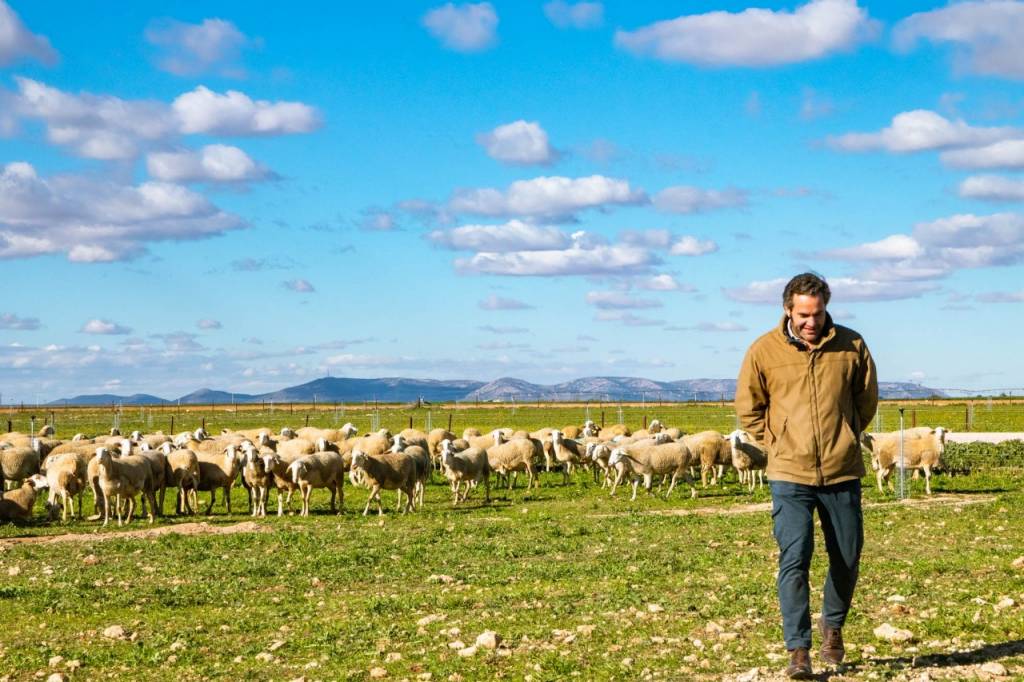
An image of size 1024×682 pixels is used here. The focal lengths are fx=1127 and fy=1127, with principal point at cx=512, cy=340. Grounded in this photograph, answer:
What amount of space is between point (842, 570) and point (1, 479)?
25.6 metres

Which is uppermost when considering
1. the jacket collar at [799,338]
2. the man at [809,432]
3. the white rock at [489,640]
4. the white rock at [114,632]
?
the jacket collar at [799,338]

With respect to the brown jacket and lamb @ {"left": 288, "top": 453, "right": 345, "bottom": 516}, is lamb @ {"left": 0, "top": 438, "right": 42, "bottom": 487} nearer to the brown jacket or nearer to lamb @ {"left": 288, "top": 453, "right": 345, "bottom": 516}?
lamb @ {"left": 288, "top": 453, "right": 345, "bottom": 516}

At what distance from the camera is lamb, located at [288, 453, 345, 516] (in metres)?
24.7

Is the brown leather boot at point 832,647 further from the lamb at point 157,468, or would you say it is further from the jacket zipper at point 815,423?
the lamb at point 157,468

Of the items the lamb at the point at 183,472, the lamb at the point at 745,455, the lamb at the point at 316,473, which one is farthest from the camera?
the lamb at the point at 745,455

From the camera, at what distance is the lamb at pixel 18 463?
29922mm

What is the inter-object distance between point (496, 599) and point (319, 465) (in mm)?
13708

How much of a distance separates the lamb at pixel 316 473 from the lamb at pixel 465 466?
2.83 m

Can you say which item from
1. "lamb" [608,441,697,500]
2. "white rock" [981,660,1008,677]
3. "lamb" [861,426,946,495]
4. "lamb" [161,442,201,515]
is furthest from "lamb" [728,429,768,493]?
"white rock" [981,660,1008,677]

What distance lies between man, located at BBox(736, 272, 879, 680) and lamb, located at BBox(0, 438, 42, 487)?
26.5 meters

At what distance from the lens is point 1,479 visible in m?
28.4

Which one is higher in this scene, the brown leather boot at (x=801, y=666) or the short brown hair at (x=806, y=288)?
the short brown hair at (x=806, y=288)

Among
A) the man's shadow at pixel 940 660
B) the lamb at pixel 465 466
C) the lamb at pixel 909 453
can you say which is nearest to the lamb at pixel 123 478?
the lamb at pixel 465 466

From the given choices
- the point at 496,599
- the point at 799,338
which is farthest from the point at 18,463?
the point at 799,338
